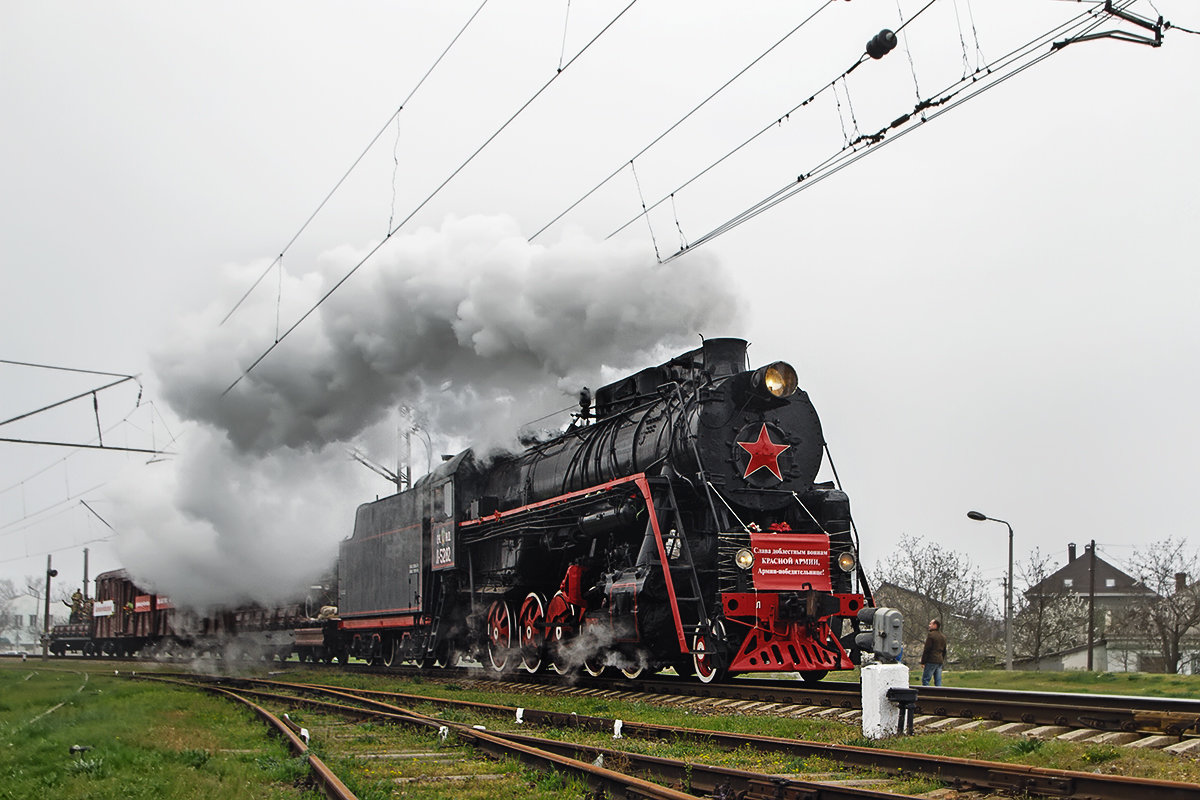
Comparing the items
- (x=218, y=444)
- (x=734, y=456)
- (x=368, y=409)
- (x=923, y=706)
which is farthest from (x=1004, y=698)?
(x=218, y=444)

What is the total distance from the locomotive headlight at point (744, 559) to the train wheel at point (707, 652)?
0.67 m

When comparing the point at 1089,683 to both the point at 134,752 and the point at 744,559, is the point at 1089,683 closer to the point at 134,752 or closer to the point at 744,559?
the point at 744,559

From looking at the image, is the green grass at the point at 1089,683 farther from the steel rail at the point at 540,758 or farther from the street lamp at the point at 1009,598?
the steel rail at the point at 540,758

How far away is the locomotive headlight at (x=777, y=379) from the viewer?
12.7 meters

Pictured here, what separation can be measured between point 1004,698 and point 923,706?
1250mm

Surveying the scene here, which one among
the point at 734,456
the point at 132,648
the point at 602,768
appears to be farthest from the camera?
the point at 132,648

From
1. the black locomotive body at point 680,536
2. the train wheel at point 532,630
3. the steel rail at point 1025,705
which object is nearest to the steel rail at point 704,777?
the steel rail at point 1025,705

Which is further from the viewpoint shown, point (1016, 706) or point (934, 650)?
point (934, 650)

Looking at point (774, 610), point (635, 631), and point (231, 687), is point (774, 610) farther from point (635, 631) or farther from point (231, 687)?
point (231, 687)

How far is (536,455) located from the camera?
16.5 meters

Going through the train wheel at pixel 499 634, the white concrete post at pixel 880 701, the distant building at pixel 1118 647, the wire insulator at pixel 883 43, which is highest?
the wire insulator at pixel 883 43

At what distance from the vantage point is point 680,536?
483 inches

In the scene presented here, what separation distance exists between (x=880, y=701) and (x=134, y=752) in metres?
5.89

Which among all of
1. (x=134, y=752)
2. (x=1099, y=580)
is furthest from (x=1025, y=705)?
(x=1099, y=580)
